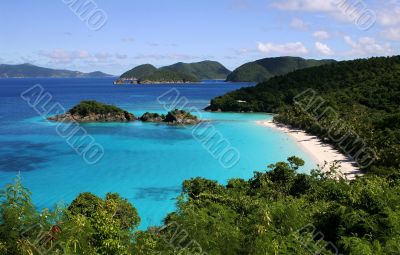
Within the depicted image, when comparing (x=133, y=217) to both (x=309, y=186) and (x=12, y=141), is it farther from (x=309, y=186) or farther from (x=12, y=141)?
(x=12, y=141)

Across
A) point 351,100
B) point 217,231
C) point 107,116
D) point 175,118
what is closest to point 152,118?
point 175,118

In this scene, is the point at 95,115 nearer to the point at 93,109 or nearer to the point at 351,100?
the point at 93,109

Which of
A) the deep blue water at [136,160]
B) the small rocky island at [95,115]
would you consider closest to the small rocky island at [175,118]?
the deep blue water at [136,160]

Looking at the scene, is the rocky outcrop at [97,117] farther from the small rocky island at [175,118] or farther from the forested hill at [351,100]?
the forested hill at [351,100]

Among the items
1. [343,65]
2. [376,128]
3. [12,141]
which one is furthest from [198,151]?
[343,65]

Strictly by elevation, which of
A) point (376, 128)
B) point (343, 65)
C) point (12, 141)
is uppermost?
point (343, 65)

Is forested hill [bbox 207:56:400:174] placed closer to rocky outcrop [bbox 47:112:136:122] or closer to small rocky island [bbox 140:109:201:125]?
small rocky island [bbox 140:109:201:125]
